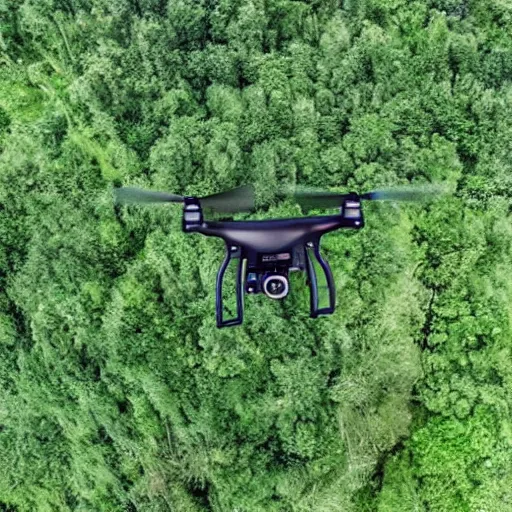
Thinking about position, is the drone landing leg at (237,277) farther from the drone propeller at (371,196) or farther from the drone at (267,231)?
the drone propeller at (371,196)

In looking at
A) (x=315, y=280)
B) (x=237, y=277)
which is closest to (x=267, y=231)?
(x=237, y=277)

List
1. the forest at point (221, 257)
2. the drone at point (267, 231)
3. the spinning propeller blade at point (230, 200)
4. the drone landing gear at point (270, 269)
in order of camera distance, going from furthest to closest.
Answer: the forest at point (221, 257) < the spinning propeller blade at point (230, 200) < the drone landing gear at point (270, 269) < the drone at point (267, 231)

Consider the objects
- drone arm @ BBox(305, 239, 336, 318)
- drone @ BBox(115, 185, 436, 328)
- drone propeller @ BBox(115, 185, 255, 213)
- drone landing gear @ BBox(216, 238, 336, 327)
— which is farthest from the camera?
drone arm @ BBox(305, 239, 336, 318)

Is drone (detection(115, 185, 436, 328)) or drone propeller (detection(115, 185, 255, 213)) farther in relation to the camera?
drone propeller (detection(115, 185, 255, 213))

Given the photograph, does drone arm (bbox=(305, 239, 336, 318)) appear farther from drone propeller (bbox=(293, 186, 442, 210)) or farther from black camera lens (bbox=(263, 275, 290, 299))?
drone propeller (bbox=(293, 186, 442, 210))

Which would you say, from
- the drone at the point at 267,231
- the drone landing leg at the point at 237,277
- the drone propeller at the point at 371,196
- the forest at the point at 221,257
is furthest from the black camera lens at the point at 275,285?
the forest at the point at 221,257

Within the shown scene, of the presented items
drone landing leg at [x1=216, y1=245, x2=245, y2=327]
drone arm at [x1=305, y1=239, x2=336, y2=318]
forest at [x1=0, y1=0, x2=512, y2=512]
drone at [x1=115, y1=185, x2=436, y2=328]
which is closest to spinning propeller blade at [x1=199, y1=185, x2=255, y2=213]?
drone at [x1=115, y1=185, x2=436, y2=328]
